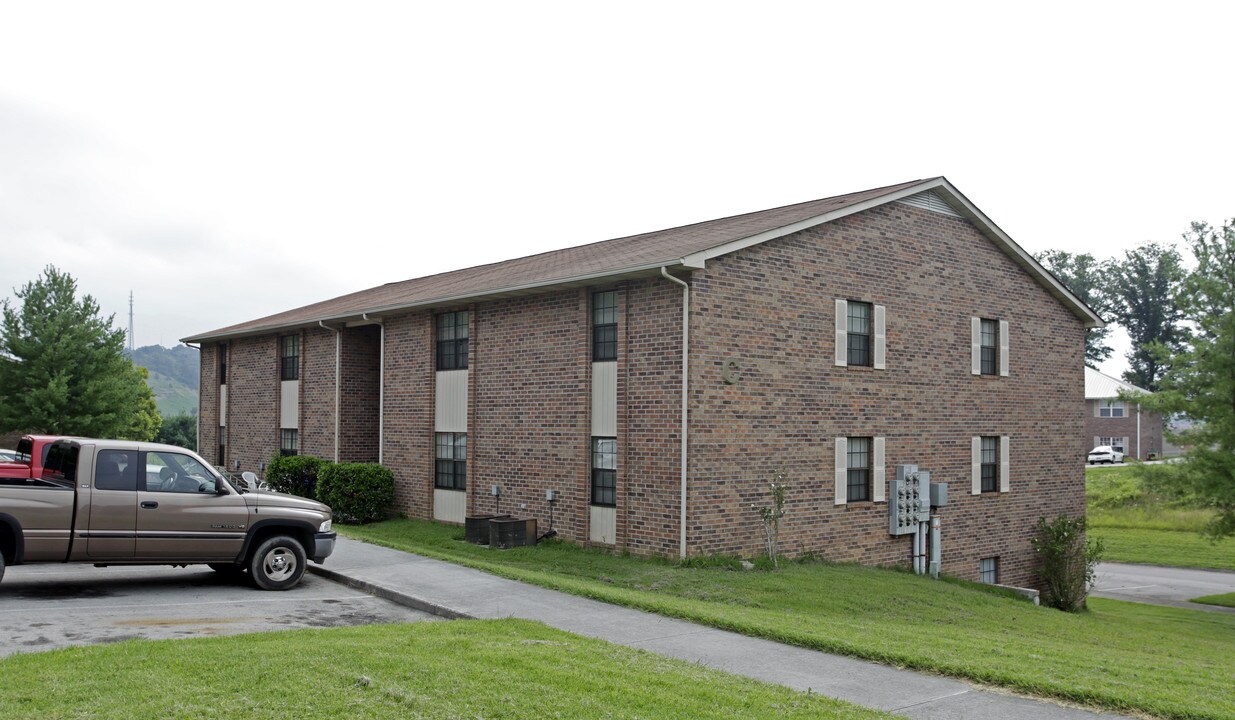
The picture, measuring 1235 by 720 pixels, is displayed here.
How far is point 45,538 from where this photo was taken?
36.8 ft

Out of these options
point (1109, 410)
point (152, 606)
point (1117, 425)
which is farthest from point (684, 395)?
point (1117, 425)

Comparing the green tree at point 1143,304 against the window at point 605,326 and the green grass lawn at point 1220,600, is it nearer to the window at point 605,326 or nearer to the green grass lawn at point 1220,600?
the green grass lawn at point 1220,600

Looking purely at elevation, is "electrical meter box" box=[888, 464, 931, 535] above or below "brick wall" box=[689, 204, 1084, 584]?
below

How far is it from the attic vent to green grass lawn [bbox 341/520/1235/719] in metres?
7.56

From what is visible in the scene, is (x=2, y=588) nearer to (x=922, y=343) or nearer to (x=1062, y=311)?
(x=922, y=343)

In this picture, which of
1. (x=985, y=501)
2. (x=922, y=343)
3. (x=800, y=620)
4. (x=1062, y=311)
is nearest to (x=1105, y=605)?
(x=985, y=501)

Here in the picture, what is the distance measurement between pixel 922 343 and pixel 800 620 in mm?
10264

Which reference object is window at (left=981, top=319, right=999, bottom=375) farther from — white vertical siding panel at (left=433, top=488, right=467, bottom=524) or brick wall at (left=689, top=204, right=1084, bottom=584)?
white vertical siding panel at (left=433, top=488, right=467, bottom=524)

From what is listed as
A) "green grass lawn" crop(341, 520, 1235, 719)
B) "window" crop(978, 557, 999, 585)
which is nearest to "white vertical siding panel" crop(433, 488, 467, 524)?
"green grass lawn" crop(341, 520, 1235, 719)

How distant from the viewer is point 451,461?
21531 mm

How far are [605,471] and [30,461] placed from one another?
29.1 feet

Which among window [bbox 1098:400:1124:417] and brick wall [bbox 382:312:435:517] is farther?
window [bbox 1098:400:1124:417]

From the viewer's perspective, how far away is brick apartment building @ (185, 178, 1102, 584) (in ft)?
53.8

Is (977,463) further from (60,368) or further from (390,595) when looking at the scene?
(60,368)
